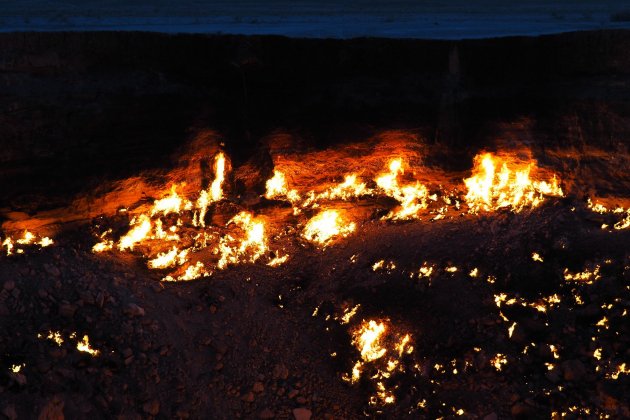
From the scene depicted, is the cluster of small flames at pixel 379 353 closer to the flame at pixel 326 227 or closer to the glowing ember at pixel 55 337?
the flame at pixel 326 227

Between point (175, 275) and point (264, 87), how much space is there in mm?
1628

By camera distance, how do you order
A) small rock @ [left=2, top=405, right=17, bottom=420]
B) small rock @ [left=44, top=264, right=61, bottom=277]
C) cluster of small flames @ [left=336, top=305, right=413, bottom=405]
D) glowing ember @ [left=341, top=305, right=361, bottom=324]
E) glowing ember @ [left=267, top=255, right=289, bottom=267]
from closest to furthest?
small rock @ [left=2, top=405, right=17, bottom=420]
cluster of small flames @ [left=336, top=305, right=413, bottom=405]
small rock @ [left=44, top=264, right=61, bottom=277]
glowing ember @ [left=341, top=305, right=361, bottom=324]
glowing ember @ [left=267, top=255, right=289, bottom=267]

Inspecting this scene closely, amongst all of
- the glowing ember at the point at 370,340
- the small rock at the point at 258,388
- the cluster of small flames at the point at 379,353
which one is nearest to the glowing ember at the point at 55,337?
the small rock at the point at 258,388

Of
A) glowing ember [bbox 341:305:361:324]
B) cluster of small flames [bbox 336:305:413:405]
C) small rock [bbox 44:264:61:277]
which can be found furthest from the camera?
glowing ember [bbox 341:305:361:324]

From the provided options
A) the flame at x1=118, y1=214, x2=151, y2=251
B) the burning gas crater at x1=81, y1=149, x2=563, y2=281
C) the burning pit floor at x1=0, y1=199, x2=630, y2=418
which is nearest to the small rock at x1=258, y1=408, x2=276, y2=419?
the burning pit floor at x1=0, y1=199, x2=630, y2=418

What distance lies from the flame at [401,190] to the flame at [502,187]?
1.29 ft

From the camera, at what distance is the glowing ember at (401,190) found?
535cm

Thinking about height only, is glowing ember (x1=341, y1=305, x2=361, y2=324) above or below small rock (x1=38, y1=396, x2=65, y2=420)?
below

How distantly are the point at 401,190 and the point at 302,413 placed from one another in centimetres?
233

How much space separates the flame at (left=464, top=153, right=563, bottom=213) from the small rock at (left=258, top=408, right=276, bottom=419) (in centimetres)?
245

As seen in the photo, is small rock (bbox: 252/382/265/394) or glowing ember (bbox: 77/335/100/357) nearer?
glowing ember (bbox: 77/335/100/357)

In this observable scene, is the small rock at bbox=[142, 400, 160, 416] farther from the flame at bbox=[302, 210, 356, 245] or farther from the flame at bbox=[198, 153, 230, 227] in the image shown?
the flame at bbox=[302, 210, 356, 245]

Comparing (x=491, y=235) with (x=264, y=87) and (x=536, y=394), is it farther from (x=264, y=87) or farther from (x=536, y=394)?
(x=264, y=87)

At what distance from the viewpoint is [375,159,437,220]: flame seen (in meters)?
5.35
